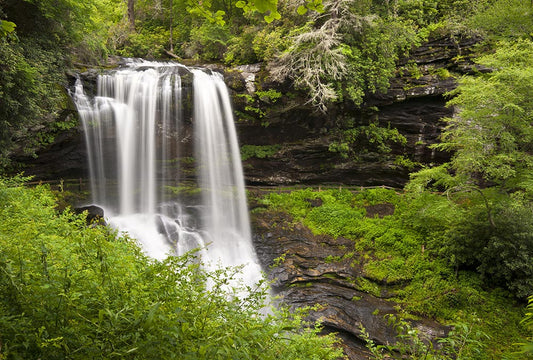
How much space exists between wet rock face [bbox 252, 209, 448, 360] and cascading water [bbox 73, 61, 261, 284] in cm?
105

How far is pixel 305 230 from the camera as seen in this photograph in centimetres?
1330

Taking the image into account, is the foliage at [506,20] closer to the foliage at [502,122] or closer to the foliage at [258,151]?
the foliage at [502,122]

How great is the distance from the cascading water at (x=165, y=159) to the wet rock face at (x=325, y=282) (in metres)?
1.05

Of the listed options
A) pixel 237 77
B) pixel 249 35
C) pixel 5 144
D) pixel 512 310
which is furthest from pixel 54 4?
pixel 512 310

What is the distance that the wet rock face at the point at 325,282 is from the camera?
8.51 m

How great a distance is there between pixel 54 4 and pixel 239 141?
9212 millimetres

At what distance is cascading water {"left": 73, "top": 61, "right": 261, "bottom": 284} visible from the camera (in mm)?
12578

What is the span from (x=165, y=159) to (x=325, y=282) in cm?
968

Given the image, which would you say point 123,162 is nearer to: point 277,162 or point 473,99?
point 277,162

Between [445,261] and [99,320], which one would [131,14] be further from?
[99,320]

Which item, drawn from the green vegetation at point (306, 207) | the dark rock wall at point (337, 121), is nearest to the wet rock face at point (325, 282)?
the green vegetation at point (306, 207)

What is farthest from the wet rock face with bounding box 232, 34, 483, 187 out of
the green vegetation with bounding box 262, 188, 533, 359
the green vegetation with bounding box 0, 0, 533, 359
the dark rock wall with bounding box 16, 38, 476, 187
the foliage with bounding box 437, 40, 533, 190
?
the foliage with bounding box 437, 40, 533, 190

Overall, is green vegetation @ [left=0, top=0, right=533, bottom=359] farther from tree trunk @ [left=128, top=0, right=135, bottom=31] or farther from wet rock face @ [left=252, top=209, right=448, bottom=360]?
tree trunk @ [left=128, top=0, right=135, bottom=31]

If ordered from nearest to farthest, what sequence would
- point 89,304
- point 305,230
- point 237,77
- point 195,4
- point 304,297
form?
1. point 89,304
2. point 195,4
3. point 304,297
4. point 305,230
5. point 237,77
